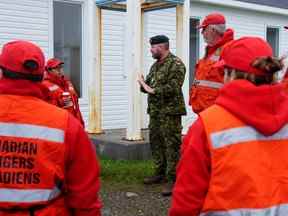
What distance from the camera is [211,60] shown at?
5.20 meters

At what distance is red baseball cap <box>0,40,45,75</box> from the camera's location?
2469mm

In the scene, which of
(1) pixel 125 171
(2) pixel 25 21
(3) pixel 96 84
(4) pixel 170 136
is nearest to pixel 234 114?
(4) pixel 170 136

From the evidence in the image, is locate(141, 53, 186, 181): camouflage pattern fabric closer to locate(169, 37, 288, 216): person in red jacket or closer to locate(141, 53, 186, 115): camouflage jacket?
locate(141, 53, 186, 115): camouflage jacket

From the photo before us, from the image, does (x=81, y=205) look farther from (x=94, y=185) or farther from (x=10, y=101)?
(x=10, y=101)

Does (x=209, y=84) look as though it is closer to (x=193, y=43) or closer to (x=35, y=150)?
(x=35, y=150)

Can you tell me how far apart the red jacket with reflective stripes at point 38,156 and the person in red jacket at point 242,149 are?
535 mm

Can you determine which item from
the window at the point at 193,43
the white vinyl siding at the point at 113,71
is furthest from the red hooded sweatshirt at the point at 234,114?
the window at the point at 193,43

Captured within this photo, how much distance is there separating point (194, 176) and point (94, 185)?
0.56 m

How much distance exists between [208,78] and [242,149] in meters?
3.01

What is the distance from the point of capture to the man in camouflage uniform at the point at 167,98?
6.47 meters

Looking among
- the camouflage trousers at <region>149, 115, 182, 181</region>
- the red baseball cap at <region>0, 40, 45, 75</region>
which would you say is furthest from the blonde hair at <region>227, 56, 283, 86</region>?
the camouflage trousers at <region>149, 115, 182, 181</region>

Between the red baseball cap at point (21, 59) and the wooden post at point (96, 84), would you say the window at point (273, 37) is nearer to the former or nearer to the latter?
the wooden post at point (96, 84)

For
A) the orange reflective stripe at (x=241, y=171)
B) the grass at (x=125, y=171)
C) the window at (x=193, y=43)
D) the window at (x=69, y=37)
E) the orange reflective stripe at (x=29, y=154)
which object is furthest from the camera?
the window at (x=193, y=43)

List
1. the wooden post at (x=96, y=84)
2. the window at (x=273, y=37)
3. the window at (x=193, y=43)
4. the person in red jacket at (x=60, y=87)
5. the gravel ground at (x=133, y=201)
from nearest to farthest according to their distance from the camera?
the gravel ground at (x=133, y=201), the person in red jacket at (x=60, y=87), the wooden post at (x=96, y=84), the window at (x=193, y=43), the window at (x=273, y=37)
